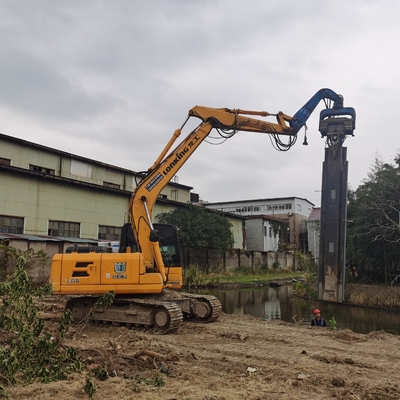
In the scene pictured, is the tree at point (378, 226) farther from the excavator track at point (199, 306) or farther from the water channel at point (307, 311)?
the excavator track at point (199, 306)

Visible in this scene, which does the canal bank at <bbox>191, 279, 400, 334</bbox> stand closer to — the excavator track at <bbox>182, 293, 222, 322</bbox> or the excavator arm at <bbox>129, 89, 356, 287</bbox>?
the excavator track at <bbox>182, 293, 222, 322</bbox>

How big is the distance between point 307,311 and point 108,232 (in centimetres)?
1677

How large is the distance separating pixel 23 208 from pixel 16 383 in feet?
68.5

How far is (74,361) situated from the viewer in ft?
21.3

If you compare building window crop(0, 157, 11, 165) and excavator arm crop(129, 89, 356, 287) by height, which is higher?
building window crop(0, 157, 11, 165)

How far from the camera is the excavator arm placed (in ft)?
36.9

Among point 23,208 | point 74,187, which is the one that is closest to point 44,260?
point 23,208

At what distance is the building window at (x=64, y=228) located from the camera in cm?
2677

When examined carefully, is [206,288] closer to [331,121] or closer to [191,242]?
[191,242]

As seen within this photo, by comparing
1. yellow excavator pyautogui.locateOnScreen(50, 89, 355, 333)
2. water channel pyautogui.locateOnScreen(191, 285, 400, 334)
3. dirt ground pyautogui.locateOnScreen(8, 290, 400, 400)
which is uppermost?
yellow excavator pyautogui.locateOnScreen(50, 89, 355, 333)

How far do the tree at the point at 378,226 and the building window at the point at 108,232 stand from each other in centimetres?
1611

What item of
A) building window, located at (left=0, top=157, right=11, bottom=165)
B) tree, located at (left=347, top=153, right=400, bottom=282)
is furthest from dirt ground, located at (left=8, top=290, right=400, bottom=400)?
building window, located at (left=0, top=157, right=11, bottom=165)

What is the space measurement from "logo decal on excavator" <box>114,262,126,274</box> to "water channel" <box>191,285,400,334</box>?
7036 mm

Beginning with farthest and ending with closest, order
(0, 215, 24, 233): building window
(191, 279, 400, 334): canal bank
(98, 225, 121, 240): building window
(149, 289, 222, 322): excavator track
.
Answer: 1. (98, 225, 121, 240): building window
2. (0, 215, 24, 233): building window
3. (191, 279, 400, 334): canal bank
4. (149, 289, 222, 322): excavator track
